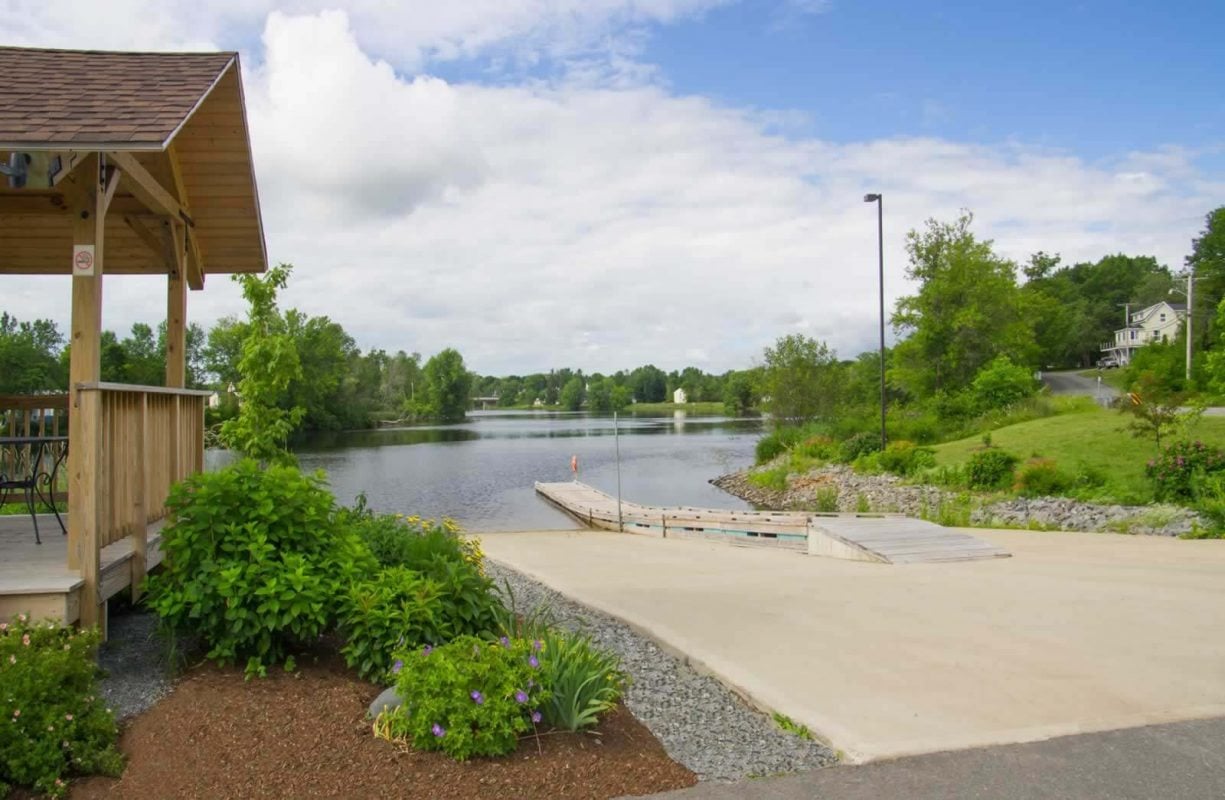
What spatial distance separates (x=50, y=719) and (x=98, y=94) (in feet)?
12.4

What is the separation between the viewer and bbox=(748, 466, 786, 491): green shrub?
1133 inches

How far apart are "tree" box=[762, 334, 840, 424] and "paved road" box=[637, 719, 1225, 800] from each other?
1328 inches

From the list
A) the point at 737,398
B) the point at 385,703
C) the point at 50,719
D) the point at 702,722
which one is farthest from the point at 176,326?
the point at 737,398

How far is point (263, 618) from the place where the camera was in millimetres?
4645

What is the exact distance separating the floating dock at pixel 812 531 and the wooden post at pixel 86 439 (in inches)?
365

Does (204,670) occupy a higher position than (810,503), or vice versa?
(204,670)

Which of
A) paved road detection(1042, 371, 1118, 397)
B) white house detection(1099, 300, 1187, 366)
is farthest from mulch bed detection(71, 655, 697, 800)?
white house detection(1099, 300, 1187, 366)

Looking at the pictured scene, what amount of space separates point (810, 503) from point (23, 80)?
888 inches

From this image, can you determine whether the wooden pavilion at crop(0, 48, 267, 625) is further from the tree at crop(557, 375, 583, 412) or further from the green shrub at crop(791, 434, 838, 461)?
the tree at crop(557, 375, 583, 412)

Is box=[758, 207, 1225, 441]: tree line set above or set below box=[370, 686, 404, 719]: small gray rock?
above

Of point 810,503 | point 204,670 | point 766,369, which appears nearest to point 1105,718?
point 204,670

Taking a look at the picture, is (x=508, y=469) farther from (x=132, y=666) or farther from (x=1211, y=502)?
(x=132, y=666)

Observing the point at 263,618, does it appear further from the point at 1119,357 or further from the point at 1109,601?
→ the point at 1119,357

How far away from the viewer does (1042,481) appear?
59.0 ft
